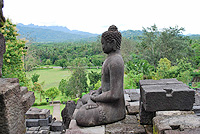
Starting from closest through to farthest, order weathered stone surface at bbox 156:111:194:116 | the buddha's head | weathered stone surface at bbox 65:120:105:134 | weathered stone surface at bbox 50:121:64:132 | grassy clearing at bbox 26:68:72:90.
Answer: weathered stone surface at bbox 156:111:194:116
weathered stone surface at bbox 65:120:105:134
the buddha's head
weathered stone surface at bbox 50:121:64:132
grassy clearing at bbox 26:68:72:90

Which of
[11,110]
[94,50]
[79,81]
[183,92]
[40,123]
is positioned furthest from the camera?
[94,50]

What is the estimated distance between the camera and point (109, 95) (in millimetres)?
3113

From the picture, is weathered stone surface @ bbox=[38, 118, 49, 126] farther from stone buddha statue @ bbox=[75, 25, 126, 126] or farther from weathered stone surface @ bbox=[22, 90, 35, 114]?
weathered stone surface @ bbox=[22, 90, 35, 114]

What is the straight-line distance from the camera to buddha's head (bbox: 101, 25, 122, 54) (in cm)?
324

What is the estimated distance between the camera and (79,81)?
18.1 meters

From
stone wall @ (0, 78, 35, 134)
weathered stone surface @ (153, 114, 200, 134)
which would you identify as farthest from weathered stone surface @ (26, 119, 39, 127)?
weathered stone surface @ (153, 114, 200, 134)

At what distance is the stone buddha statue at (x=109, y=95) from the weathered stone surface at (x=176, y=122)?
84 cm

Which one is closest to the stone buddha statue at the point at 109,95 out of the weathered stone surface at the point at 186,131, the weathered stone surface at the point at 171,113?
the weathered stone surface at the point at 171,113

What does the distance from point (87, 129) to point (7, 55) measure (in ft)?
27.6

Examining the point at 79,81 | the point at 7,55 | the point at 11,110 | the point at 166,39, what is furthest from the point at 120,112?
the point at 166,39

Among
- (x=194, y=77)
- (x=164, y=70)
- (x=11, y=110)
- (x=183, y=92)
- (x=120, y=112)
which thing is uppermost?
(x=11, y=110)

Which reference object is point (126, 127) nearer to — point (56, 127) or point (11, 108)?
point (11, 108)

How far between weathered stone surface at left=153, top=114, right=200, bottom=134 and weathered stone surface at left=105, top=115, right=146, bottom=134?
0.60 meters

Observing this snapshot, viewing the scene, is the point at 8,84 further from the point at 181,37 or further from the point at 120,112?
the point at 181,37
